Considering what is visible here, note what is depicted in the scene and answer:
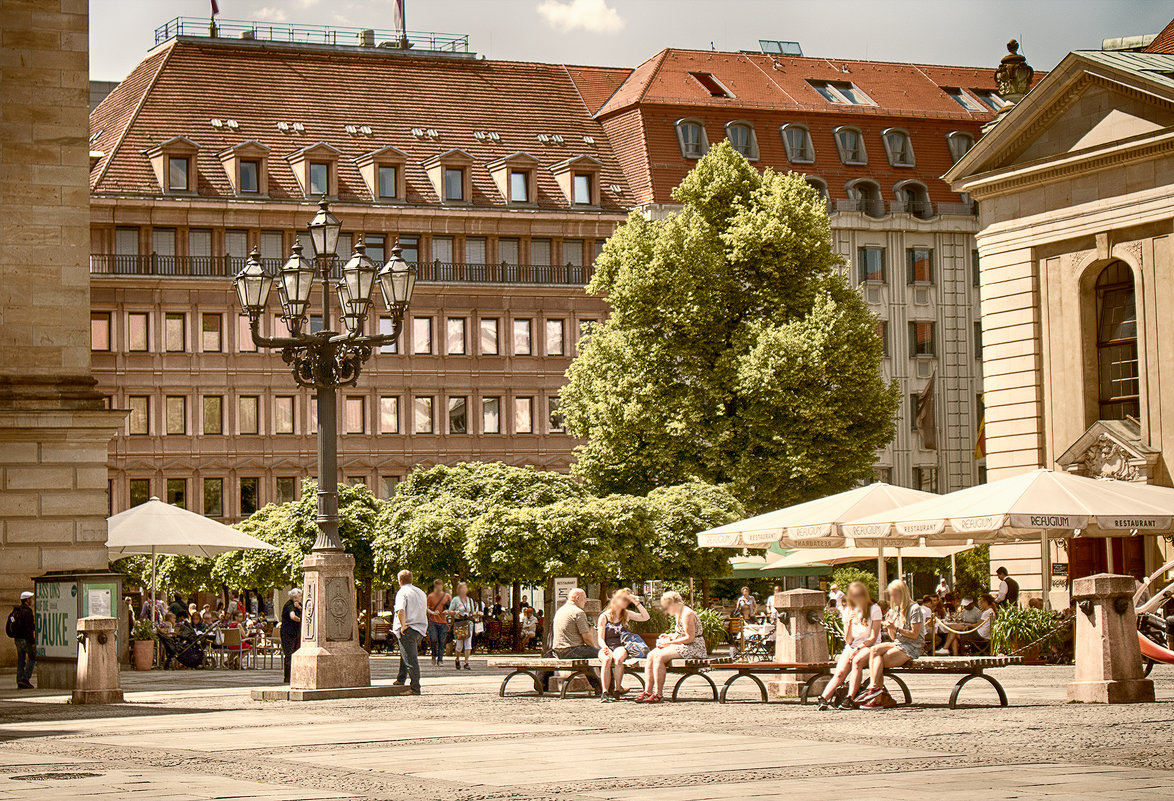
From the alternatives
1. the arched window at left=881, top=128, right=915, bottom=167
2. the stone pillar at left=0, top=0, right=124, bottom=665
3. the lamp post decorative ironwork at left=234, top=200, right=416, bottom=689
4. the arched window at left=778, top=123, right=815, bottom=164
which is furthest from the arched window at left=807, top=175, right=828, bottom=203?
the lamp post decorative ironwork at left=234, top=200, right=416, bottom=689

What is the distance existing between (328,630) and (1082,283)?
18.6 m

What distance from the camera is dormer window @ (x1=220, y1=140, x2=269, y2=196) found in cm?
6197

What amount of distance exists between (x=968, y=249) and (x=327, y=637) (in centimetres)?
5164

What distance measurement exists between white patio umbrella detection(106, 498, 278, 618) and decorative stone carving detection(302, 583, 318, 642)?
10.7m

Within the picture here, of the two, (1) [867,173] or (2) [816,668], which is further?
(1) [867,173]

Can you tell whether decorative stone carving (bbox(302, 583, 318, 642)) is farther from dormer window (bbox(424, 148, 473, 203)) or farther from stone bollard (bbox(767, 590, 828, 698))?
dormer window (bbox(424, 148, 473, 203))

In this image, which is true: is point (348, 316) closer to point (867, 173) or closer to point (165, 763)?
point (165, 763)

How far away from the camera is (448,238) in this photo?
64.3 meters

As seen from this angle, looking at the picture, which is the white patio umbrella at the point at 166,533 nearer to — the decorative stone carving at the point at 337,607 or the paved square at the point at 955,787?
the decorative stone carving at the point at 337,607

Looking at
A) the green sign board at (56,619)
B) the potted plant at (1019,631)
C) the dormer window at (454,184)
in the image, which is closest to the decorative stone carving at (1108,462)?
the potted plant at (1019,631)

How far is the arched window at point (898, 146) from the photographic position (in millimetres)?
70562

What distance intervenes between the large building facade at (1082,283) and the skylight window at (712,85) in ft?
108

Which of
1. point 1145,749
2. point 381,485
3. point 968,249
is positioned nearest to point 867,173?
point 968,249

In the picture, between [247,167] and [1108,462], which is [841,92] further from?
[1108,462]
